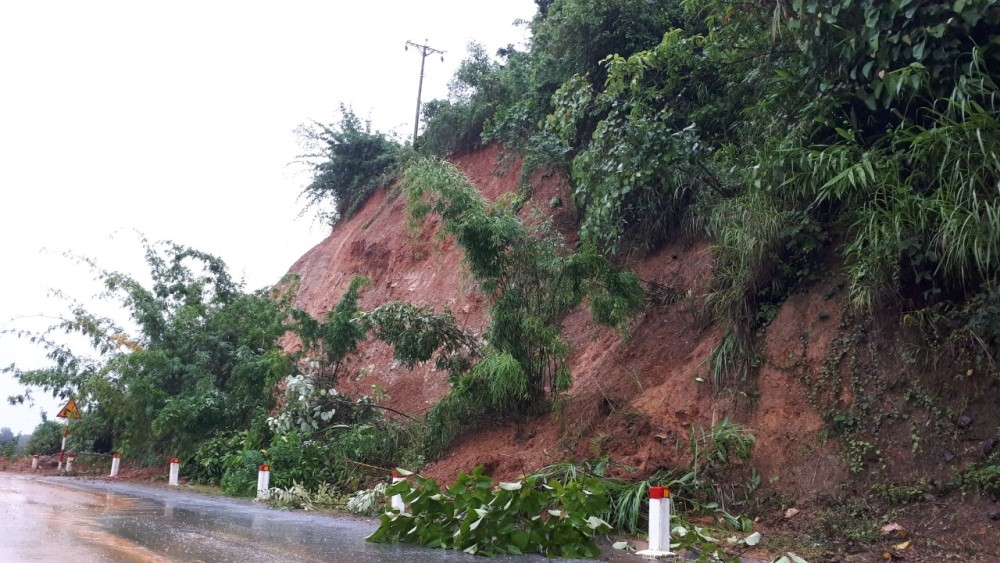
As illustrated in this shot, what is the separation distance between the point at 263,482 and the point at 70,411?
39.0 feet

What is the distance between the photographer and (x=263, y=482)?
13.3 m

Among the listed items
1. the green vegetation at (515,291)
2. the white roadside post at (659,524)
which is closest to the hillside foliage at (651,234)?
the green vegetation at (515,291)

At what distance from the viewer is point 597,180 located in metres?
13.4

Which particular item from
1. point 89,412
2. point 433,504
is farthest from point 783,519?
point 89,412

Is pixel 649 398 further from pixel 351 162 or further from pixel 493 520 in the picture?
pixel 351 162

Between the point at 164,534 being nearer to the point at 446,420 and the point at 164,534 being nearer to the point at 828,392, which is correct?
the point at 446,420

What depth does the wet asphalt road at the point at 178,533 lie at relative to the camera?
6559 mm

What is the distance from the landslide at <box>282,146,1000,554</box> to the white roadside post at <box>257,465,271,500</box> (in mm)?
2980

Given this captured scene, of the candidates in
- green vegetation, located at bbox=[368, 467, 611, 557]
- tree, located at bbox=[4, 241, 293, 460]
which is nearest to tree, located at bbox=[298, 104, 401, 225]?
tree, located at bbox=[4, 241, 293, 460]

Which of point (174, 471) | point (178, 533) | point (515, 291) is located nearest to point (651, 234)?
point (515, 291)

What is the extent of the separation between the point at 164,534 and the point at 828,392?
302 inches

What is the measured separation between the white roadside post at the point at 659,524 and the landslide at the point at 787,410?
74.5 inches

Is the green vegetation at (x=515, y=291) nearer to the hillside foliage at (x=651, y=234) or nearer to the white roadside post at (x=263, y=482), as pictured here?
the hillside foliage at (x=651, y=234)

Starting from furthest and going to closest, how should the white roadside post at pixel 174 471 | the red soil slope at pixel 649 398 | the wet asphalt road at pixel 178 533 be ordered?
the white roadside post at pixel 174 471 → the red soil slope at pixel 649 398 → the wet asphalt road at pixel 178 533
